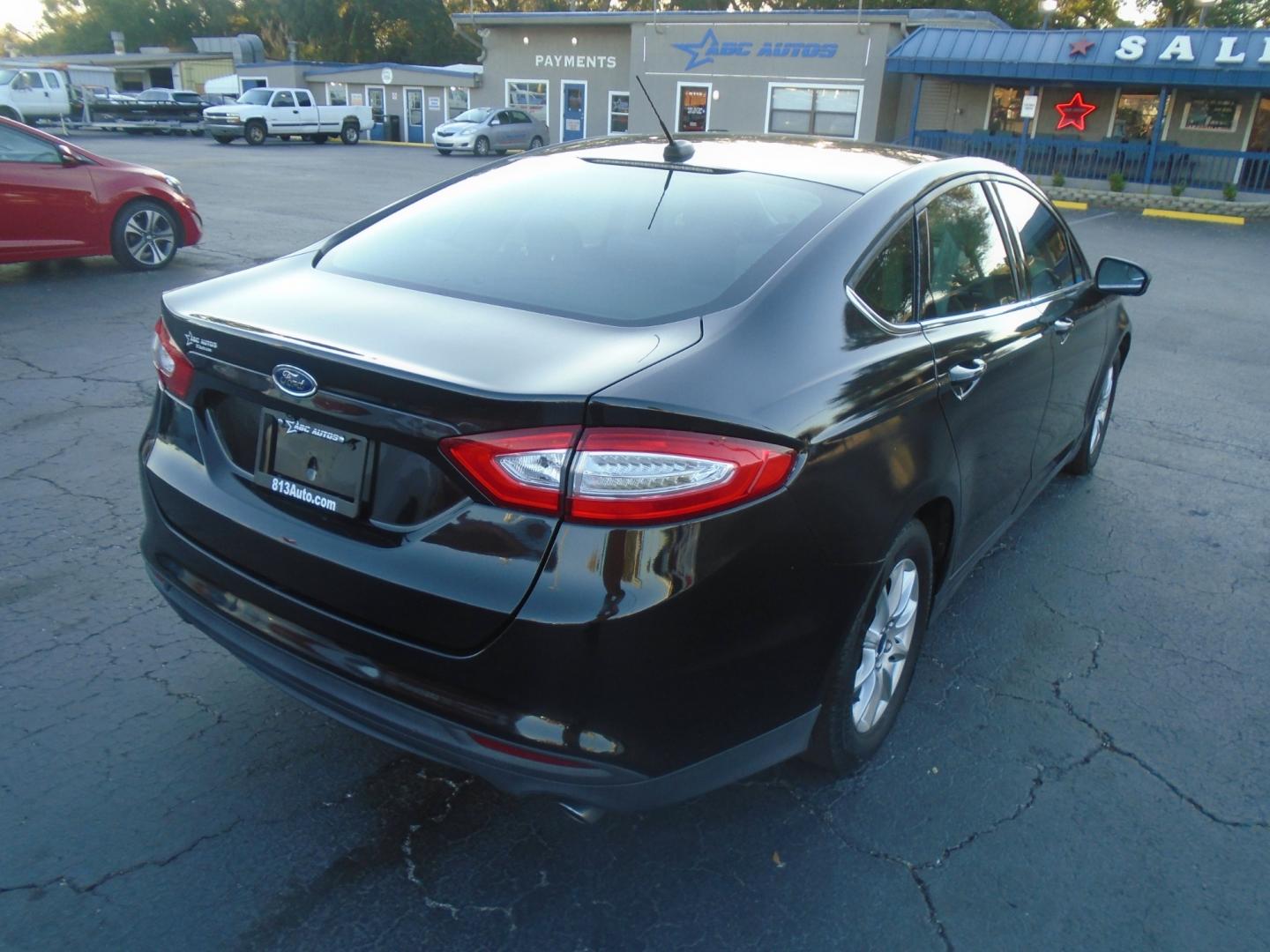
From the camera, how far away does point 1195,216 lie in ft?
→ 71.8

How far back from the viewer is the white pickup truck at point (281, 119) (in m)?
35.0

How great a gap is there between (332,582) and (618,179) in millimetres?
1663

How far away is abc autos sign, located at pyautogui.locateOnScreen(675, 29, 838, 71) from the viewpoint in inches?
1178

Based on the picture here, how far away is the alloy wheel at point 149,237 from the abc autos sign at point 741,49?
965 inches

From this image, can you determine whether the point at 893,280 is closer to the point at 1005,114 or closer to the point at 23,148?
the point at 23,148

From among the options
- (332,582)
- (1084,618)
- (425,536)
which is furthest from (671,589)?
(1084,618)

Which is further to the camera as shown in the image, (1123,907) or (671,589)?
(1123,907)

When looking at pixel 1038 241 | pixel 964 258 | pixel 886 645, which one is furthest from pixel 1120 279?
pixel 886 645

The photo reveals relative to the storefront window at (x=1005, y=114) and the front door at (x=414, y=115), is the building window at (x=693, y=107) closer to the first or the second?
the storefront window at (x=1005, y=114)

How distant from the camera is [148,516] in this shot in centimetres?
278

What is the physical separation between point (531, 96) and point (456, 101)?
4.95 meters

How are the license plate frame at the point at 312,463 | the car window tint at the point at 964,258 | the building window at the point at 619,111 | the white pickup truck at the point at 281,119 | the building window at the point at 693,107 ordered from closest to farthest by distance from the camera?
the license plate frame at the point at 312,463 < the car window tint at the point at 964,258 < the building window at the point at 693,107 < the white pickup truck at the point at 281,119 < the building window at the point at 619,111

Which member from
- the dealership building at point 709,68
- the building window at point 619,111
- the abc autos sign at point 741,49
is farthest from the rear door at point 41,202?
the building window at point 619,111

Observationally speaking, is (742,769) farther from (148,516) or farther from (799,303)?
(148,516)
